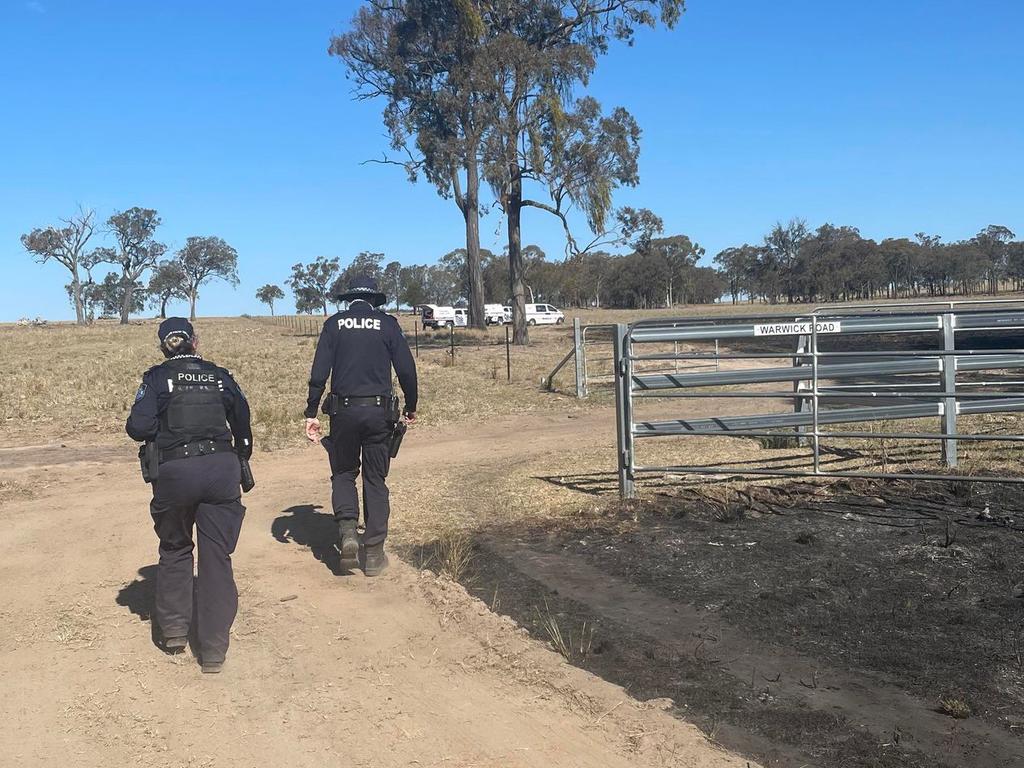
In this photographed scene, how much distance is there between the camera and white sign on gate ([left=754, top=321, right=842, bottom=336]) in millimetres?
7879

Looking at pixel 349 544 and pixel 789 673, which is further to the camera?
pixel 349 544

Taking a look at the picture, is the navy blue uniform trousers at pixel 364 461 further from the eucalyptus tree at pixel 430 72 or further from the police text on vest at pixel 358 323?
the eucalyptus tree at pixel 430 72

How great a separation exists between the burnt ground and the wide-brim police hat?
1.99 m

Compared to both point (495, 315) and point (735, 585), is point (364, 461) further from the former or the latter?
point (495, 315)

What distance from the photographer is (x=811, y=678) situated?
427 centimetres

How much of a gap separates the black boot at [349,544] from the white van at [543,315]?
54311 mm

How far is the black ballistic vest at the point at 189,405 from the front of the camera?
4.47m

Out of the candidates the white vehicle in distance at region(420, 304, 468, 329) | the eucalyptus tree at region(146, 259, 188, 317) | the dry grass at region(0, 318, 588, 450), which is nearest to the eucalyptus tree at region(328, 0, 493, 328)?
the dry grass at region(0, 318, 588, 450)

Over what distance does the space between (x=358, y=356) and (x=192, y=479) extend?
1701mm

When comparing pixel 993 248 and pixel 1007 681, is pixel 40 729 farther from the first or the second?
pixel 993 248

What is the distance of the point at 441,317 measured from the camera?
5428 centimetres

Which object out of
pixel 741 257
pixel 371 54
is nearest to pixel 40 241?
pixel 371 54

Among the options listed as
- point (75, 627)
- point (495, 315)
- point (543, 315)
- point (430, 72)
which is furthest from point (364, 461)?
point (543, 315)

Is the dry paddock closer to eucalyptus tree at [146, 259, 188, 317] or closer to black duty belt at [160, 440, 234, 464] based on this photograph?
black duty belt at [160, 440, 234, 464]
